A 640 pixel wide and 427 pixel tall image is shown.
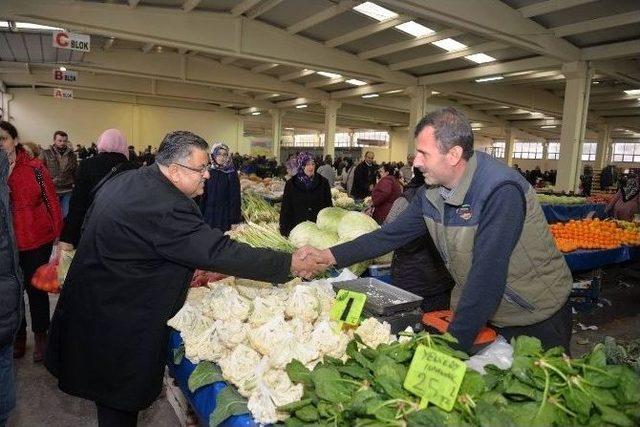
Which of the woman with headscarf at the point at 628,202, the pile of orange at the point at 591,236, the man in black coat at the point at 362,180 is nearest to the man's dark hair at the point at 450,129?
the pile of orange at the point at 591,236

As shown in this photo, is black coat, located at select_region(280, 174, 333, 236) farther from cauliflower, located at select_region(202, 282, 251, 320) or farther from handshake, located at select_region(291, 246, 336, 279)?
cauliflower, located at select_region(202, 282, 251, 320)

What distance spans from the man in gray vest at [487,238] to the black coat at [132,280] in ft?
2.93

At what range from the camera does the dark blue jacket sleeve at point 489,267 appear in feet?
5.54

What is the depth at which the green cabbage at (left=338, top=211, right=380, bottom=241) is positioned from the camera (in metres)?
3.49

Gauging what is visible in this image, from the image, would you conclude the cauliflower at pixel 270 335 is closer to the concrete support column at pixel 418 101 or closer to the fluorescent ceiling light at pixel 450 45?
the fluorescent ceiling light at pixel 450 45

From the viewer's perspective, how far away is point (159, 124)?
21719mm

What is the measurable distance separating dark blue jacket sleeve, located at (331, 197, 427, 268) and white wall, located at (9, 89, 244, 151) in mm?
20854

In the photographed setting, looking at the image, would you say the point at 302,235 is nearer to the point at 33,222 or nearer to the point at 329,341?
the point at 329,341

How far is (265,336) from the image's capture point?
1.77m

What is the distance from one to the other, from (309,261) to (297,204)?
2823mm

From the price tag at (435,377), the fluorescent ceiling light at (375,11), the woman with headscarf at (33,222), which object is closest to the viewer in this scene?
the price tag at (435,377)

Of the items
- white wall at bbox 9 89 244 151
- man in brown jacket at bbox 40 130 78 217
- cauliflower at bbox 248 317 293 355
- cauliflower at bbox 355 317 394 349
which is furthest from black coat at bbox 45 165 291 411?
white wall at bbox 9 89 244 151

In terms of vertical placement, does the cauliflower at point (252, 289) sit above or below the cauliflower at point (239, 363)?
above

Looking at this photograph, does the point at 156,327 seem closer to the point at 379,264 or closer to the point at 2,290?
the point at 2,290
